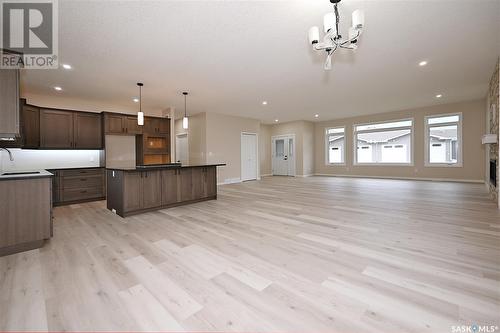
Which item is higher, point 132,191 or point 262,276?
point 132,191

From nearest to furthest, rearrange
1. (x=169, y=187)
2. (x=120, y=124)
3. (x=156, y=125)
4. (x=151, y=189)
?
1. (x=151, y=189)
2. (x=169, y=187)
3. (x=120, y=124)
4. (x=156, y=125)

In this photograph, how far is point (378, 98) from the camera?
6570 mm

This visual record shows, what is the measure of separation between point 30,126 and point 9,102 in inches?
119

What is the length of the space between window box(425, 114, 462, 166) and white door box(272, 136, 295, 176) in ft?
17.4

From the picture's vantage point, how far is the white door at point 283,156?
35.8 ft

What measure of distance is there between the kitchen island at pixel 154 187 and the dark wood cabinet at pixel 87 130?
202 centimetres

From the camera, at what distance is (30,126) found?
4863 mm

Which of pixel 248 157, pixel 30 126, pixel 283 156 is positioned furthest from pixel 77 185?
pixel 283 156

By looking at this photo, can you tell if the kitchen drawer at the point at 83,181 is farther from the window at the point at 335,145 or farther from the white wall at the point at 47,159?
the window at the point at 335,145

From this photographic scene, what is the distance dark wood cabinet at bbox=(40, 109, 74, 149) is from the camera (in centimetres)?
Result: 510

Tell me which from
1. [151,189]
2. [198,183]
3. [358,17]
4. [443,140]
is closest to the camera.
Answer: [358,17]

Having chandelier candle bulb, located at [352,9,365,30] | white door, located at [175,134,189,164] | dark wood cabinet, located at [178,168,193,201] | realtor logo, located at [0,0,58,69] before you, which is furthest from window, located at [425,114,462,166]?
realtor logo, located at [0,0,58,69]

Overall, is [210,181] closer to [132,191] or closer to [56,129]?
[132,191]

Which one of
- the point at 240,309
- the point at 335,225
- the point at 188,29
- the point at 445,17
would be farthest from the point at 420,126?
the point at 240,309
